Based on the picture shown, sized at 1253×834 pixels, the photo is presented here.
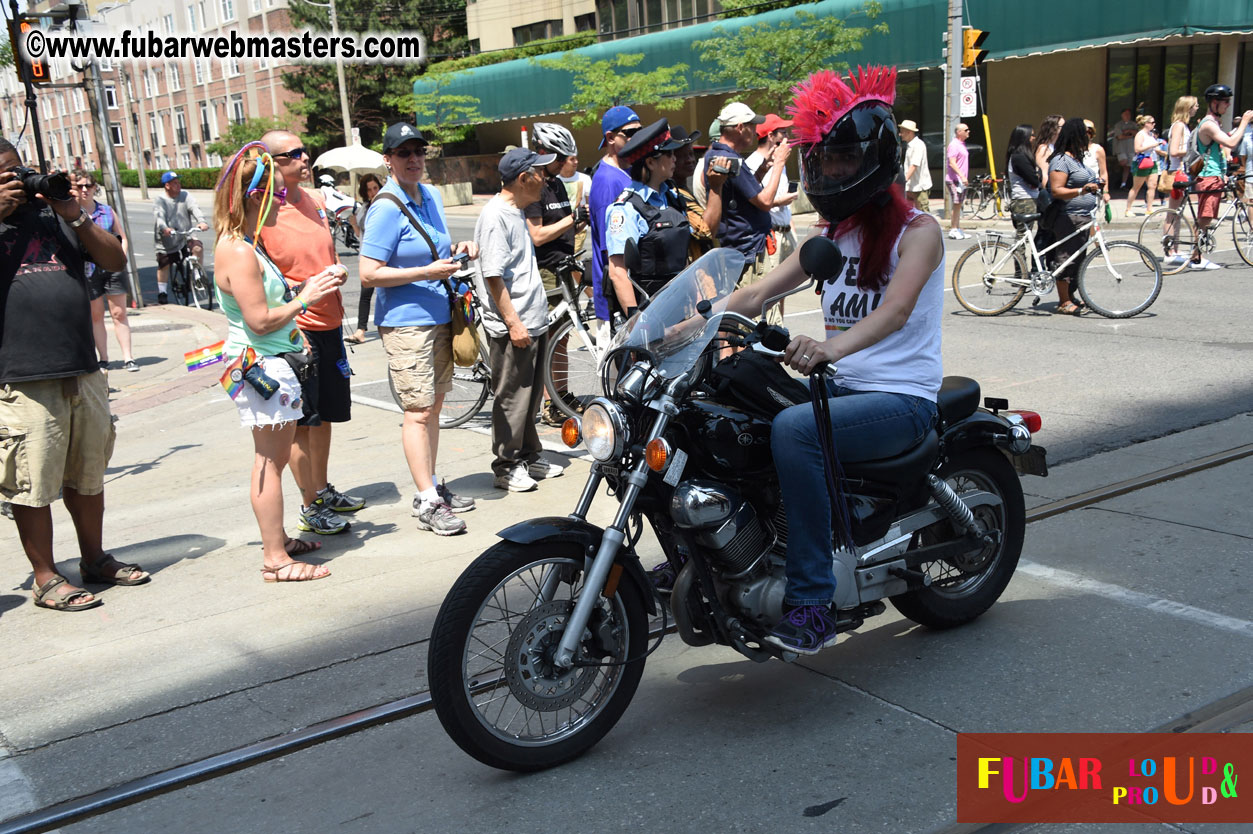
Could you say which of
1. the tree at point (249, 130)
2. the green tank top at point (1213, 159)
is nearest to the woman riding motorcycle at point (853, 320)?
the green tank top at point (1213, 159)

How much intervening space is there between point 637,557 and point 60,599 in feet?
9.86

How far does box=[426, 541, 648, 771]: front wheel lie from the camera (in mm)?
3199

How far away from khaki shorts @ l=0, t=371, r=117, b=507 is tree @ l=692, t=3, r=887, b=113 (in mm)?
22953

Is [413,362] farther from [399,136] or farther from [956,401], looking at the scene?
[956,401]

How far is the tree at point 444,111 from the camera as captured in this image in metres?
41.8

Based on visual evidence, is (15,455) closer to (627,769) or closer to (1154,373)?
(627,769)

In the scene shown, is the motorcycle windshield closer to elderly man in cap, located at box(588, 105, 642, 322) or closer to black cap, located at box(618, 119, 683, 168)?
black cap, located at box(618, 119, 683, 168)

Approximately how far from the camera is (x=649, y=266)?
618 cm

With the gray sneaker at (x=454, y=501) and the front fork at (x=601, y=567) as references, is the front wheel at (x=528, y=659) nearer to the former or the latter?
the front fork at (x=601, y=567)

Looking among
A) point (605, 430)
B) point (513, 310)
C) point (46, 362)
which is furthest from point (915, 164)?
point (605, 430)

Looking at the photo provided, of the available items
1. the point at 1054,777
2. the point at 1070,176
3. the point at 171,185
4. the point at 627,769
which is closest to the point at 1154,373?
the point at 1070,176

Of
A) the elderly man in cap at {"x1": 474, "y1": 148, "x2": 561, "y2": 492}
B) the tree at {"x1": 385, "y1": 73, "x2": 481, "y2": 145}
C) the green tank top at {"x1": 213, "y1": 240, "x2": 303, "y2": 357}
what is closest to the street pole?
the elderly man in cap at {"x1": 474, "y1": 148, "x2": 561, "y2": 492}

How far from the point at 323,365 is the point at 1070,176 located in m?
7.56

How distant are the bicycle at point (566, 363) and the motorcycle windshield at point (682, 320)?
3.67 m
